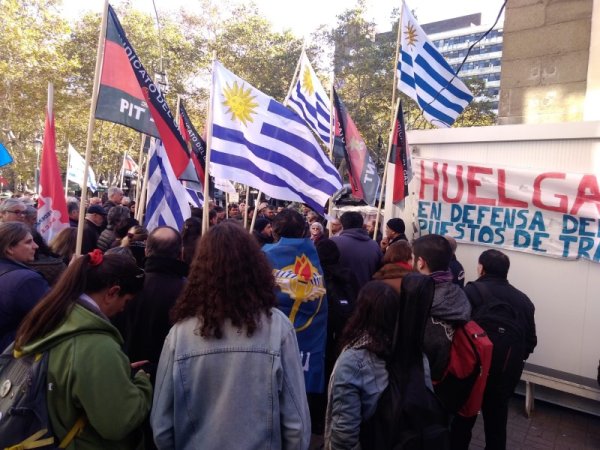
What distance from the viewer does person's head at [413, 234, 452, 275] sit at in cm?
336

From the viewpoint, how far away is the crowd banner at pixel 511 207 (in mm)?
4816

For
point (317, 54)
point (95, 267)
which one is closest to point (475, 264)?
point (95, 267)

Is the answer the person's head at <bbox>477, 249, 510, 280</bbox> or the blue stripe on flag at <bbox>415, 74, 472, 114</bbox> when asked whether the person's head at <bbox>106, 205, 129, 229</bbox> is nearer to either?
the person's head at <bbox>477, 249, 510, 280</bbox>

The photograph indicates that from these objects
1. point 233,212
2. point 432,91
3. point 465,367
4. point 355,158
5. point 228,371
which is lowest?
point 465,367

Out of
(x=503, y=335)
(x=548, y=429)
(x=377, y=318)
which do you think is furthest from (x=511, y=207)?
(x=377, y=318)

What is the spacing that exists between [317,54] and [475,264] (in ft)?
80.1

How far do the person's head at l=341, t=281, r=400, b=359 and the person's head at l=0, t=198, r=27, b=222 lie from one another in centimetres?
403

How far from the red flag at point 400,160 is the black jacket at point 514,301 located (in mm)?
2309

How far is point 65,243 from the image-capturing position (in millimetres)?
4332

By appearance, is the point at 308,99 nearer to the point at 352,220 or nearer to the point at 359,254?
the point at 352,220

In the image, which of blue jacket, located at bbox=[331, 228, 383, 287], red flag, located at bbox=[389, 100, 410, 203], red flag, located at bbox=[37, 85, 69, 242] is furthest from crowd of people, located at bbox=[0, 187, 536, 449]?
red flag, located at bbox=[389, 100, 410, 203]

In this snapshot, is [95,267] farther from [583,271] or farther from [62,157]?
[62,157]

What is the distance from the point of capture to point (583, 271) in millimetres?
4832

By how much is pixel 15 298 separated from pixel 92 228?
328 centimetres
